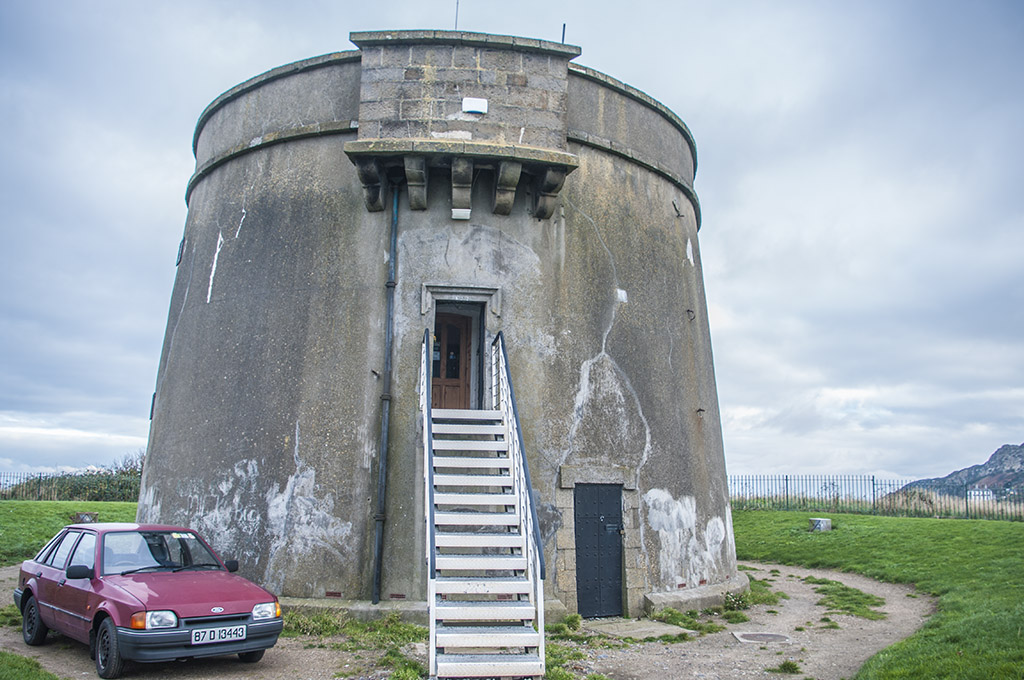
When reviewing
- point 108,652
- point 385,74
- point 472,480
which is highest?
point 385,74

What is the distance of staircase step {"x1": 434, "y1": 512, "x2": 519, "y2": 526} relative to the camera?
8.29 meters

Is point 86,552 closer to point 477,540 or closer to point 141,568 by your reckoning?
point 141,568

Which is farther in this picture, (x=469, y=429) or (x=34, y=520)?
(x=34, y=520)

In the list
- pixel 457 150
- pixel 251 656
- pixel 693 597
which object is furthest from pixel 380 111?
pixel 693 597

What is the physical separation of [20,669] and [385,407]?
4956 millimetres

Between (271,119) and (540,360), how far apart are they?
5915mm

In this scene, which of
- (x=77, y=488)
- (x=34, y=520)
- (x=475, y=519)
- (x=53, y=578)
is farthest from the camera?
(x=77, y=488)

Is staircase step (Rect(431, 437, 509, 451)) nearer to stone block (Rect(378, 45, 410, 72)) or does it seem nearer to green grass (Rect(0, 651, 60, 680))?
green grass (Rect(0, 651, 60, 680))

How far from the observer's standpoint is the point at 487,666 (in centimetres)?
689

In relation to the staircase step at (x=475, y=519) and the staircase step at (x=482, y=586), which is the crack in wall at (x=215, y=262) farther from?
the staircase step at (x=482, y=586)

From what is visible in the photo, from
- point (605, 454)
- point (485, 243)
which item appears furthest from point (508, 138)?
point (605, 454)

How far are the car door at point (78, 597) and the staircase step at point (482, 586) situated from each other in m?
3.45

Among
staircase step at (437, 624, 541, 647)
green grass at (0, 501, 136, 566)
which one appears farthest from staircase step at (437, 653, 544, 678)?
green grass at (0, 501, 136, 566)

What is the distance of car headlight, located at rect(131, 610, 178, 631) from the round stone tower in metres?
3.21
